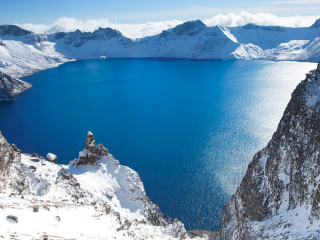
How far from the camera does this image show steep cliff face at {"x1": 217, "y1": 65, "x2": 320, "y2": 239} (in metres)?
19.5

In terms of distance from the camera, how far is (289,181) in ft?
72.6

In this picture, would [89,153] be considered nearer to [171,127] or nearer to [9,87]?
[171,127]

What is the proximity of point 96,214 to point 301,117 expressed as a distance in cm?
2549

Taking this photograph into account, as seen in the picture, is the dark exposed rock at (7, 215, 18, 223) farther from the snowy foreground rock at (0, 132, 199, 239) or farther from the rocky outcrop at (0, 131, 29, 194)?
the rocky outcrop at (0, 131, 29, 194)

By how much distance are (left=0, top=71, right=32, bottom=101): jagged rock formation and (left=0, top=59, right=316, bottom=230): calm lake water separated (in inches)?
226

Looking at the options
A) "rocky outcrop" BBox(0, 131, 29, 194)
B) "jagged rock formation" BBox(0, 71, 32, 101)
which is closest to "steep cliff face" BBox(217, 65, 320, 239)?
"rocky outcrop" BBox(0, 131, 29, 194)

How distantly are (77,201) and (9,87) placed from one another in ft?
455

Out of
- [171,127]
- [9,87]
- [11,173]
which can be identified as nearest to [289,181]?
[11,173]

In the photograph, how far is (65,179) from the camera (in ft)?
125

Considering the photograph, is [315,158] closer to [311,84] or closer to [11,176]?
[311,84]

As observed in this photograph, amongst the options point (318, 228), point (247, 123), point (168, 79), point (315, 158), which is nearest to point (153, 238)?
point (318, 228)

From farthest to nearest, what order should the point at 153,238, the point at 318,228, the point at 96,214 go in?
the point at 153,238, the point at 96,214, the point at 318,228

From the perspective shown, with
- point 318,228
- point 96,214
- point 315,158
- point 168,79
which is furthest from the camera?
point 168,79

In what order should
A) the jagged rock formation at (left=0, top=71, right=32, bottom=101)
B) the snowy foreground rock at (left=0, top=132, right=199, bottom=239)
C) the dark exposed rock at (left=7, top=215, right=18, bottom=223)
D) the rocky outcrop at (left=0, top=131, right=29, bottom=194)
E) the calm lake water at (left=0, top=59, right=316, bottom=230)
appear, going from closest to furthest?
the dark exposed rock at (left=7, top=215, right=18, bottom=223)
the snowy foreground rock at (left=0, top=132, right=199, bottom=239)
the rocky outcrop at (left=0, top=131, right=29, bottom=194)
the calm lake water at (left=0, top=59, right=316, bottom=230)
the jagged rock formation at (left=0, top=71, right=32, bottom=101)
